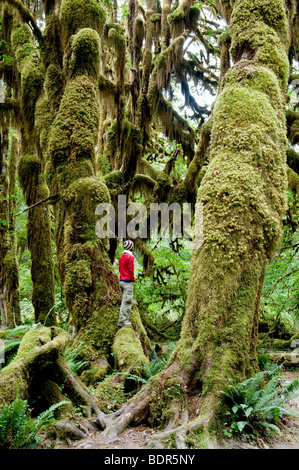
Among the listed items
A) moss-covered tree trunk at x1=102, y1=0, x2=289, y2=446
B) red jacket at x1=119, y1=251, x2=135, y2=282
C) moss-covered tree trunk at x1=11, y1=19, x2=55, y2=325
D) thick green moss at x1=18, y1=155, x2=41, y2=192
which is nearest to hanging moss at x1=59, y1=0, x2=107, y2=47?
moss-covered tree trunk at x1=11, y1=19, x2=55, y2=325

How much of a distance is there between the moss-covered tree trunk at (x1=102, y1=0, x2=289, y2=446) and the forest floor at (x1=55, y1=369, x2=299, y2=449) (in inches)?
5.9

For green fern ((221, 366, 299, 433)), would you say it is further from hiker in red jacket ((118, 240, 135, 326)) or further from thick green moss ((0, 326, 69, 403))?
hiker in red jacket ((118, 240, 135, 326))

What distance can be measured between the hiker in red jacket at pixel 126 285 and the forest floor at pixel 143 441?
279 centimetres

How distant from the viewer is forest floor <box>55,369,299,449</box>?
3.07 meters

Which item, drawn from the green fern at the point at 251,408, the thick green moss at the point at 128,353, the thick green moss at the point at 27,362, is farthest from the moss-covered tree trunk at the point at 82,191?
the green fern at the point at 251,408

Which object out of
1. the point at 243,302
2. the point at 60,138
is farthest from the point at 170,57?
the point at 243,302

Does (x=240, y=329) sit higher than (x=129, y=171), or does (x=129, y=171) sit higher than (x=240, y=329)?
(x=129, y=171)

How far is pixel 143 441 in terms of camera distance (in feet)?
10.9

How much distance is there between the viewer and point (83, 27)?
7582 millimetres

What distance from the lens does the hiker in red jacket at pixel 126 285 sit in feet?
21.2

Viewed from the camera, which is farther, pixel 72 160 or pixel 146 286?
pixel 146 286
